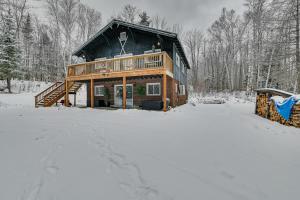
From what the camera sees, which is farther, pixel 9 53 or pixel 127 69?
pixel 9 53

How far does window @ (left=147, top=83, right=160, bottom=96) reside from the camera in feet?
38.8

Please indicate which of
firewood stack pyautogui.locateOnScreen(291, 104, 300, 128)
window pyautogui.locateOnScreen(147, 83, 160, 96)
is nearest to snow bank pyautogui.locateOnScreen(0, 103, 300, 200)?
firewood stack pyautogui.locateOnScreen(291, 104, 300, 128)

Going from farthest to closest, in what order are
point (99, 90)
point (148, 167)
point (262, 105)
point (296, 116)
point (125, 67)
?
point (99, 90)
point (125, 67)
point (262, 105)
point (296, 116)
point (148, 167)

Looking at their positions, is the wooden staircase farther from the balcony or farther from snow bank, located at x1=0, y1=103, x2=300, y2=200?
snow bank, located at x1=0, y1=103, x2=300, y2=200

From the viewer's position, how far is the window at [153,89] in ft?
38.8

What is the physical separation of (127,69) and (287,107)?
28.3 feet

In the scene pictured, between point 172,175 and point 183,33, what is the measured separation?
34.5 m

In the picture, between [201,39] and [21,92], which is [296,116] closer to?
[21,92]

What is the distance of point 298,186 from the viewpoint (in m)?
2.20

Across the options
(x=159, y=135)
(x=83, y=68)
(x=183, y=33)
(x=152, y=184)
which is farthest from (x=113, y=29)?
(x=183, y=33)

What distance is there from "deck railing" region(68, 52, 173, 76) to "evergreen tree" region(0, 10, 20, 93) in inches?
502

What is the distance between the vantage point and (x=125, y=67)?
10562 millimetres

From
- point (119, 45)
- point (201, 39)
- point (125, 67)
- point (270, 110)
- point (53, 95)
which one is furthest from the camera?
point (201, 39)

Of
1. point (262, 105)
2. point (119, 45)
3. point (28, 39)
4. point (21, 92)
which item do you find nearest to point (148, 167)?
point (262, 105)
